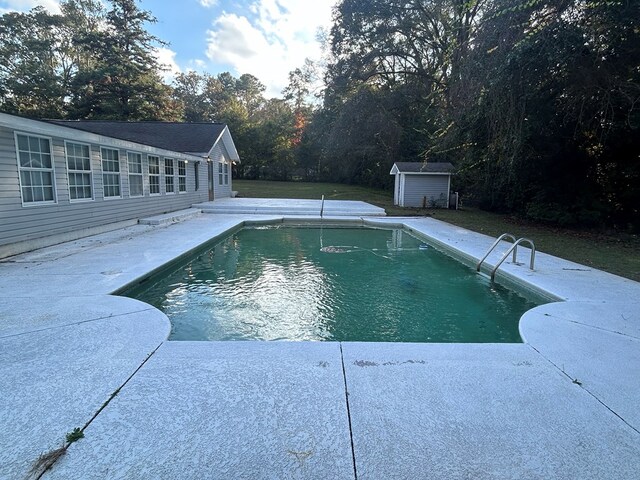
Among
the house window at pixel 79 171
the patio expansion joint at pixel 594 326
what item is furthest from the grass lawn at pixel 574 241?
the house window at pixel 79 171

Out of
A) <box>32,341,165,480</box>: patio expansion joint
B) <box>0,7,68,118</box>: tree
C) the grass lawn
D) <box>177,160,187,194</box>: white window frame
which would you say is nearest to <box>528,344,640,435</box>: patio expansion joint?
<box>32,341,165,480</box>: patio expansion joint

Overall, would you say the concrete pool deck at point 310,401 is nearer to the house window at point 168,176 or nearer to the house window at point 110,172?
the house window at point 110,172

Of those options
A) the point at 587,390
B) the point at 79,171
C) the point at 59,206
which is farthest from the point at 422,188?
the point at 587,390

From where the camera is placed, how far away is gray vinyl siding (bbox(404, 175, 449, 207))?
1814cm

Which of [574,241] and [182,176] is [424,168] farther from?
[182,176]

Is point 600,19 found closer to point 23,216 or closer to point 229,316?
point 229,316

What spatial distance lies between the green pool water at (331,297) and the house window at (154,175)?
457 cm

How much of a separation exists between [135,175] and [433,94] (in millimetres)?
11884

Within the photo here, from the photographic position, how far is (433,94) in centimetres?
1513

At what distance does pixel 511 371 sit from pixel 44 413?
3.31 meters

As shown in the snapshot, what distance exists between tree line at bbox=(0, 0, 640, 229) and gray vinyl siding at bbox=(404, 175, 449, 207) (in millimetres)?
1197

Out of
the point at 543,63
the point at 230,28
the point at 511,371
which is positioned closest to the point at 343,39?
the point at 230,28

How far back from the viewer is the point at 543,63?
879 centimetres

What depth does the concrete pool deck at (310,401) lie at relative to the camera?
6.22 feet
